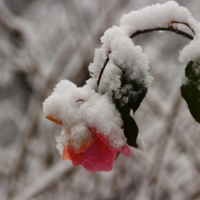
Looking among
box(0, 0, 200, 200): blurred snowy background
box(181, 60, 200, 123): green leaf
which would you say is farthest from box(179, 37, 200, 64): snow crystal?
box(0, 0, 200, 200): blurred snowy background

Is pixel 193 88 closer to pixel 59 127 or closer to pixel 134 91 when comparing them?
pixel 134 91

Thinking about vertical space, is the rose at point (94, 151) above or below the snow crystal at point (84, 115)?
below

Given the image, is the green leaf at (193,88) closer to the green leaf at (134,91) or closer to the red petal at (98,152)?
the green leaf at (134,91)

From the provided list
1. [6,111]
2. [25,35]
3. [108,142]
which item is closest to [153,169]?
[108,142]

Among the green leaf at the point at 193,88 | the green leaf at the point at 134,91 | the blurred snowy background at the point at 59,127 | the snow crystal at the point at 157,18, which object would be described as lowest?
the green leaf at the point at 193,88

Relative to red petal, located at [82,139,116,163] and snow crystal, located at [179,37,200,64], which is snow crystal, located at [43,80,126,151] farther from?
snow crystal, located at [179,37,200,64]

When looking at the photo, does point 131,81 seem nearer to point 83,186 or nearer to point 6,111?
point 83,186

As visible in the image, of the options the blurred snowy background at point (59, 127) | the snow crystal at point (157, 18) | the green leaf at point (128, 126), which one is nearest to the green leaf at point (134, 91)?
the green leaf at point (128, 126)
